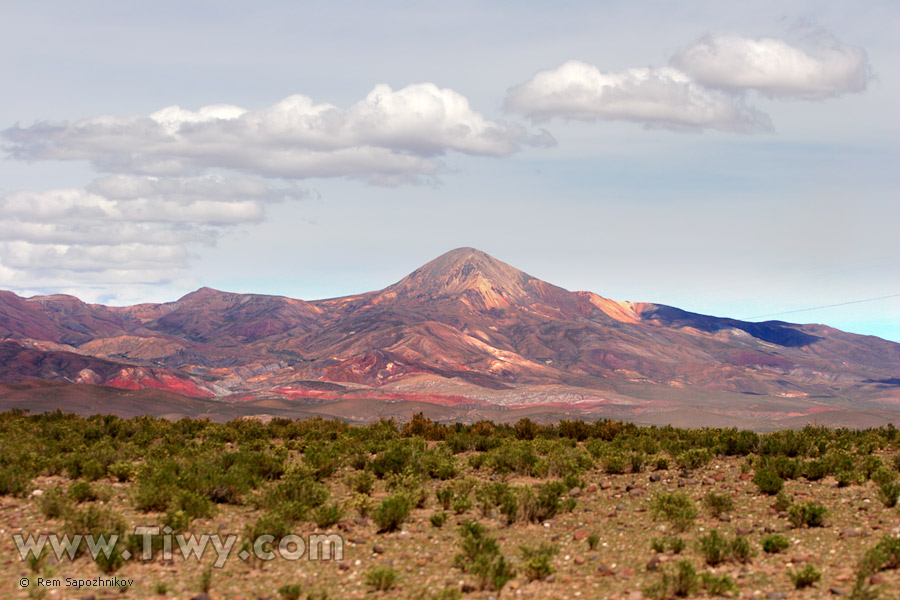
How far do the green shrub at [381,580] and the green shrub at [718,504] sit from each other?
7232 millimetres

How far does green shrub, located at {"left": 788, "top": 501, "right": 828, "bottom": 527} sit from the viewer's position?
15.6 meters

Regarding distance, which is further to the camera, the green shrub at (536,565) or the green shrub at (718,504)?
the green shrub at (718,504)

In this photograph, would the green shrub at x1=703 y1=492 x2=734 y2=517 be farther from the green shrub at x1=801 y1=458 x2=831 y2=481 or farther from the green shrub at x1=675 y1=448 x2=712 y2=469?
the green shrub at x1=675 y1=448 x2=712 y2=469

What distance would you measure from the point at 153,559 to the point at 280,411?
11274 cm

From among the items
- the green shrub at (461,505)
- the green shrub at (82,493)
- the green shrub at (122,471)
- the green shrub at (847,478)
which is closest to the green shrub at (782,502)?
the green shrub at (847,478)

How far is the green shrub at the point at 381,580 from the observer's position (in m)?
13.4

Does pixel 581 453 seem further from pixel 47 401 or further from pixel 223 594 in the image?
pixel 47 401

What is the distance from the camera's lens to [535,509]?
16.9 m

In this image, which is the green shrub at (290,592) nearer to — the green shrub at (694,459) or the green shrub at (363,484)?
the green shrub at (363,484)

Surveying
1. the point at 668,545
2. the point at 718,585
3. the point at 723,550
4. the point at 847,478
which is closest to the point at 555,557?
the point at 668,545

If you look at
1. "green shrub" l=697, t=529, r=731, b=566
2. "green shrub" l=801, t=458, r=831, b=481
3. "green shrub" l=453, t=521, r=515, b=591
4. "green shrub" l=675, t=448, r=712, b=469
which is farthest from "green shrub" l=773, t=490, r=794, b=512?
"green shrub" l=453, t=521, r=515, b=591

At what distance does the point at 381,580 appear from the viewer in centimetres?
1347

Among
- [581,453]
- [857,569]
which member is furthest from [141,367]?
[857,569]

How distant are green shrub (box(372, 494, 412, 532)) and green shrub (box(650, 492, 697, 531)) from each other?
531cm
